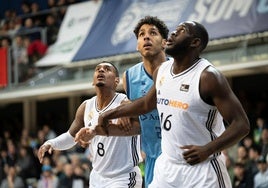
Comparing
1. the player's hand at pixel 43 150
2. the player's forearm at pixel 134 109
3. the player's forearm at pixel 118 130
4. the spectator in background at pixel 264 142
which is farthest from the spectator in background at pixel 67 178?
the player's forearm at pixel 134 109

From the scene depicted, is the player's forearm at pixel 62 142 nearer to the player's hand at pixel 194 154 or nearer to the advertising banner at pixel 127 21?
the player's hand at pixel 194 154

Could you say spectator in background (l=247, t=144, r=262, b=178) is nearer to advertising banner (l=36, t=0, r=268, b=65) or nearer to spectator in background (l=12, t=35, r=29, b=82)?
advertising banner (l=36, t=0, r=268, b=65)

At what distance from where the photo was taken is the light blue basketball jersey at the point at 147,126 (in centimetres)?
635

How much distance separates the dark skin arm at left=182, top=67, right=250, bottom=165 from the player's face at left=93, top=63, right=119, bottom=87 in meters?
2.27

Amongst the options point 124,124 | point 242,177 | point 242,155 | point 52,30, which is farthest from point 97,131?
point 52,30

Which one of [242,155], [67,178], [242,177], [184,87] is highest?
[184,87]

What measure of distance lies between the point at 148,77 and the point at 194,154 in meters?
1.89

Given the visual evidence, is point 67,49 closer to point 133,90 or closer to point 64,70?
point 64,70

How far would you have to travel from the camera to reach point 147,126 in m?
6.36

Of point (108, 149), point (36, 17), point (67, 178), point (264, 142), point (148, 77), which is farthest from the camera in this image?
point (36, 17)

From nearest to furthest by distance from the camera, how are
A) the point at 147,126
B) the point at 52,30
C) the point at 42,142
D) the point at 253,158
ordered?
the point at 147,126 < the point at 253,158 < the point at 42,142 < the point at 52,30

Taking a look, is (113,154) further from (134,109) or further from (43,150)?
(134,109)

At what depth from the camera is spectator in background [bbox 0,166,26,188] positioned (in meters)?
15.5

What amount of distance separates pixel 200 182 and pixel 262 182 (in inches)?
262
